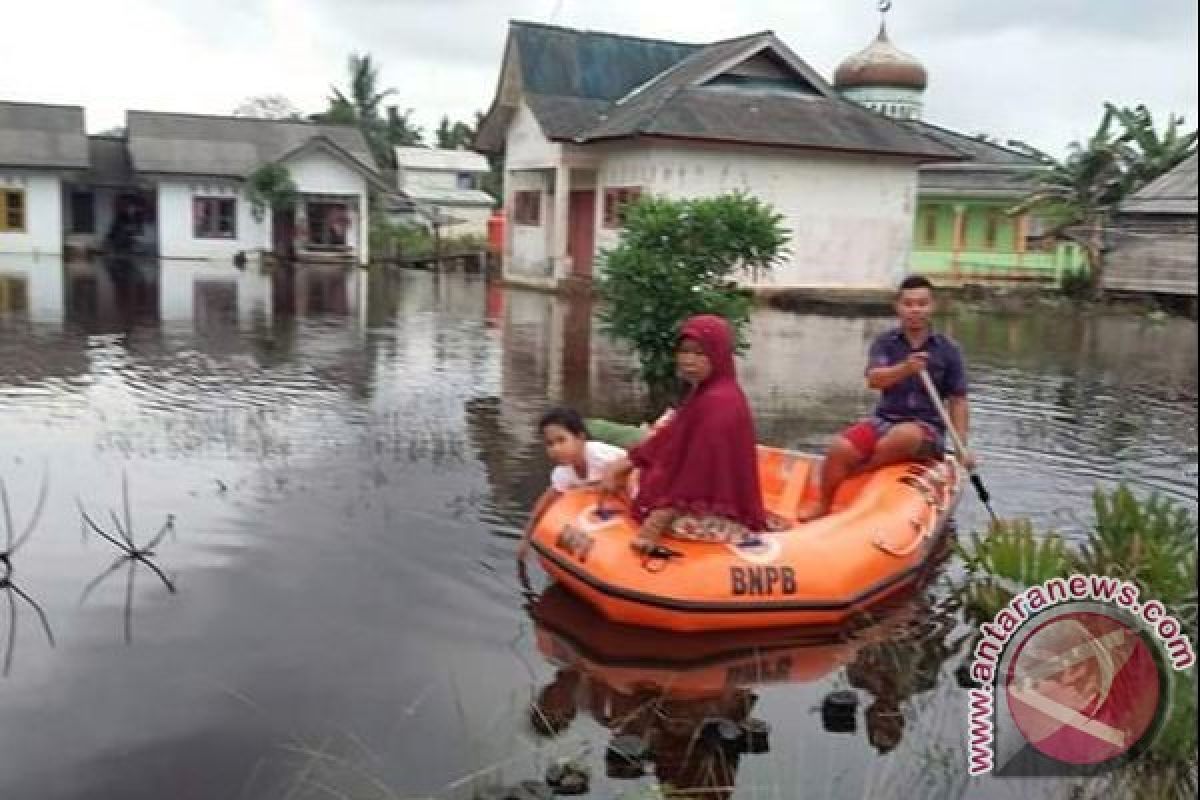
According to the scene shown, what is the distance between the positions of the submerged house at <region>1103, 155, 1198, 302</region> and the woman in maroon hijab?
1675mm

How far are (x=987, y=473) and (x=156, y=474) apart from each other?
584 centimetres

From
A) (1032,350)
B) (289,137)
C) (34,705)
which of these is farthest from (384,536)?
(289,137)

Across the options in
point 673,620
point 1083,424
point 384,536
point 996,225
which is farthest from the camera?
point 996,225

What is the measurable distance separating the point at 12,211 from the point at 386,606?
30.5 meters

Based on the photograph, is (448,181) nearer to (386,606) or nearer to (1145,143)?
(1145,143)

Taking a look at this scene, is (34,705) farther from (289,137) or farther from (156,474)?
(289,137)

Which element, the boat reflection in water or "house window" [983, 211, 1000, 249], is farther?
"house window" [983, 211, 1000, 249]

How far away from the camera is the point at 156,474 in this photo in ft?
26.3

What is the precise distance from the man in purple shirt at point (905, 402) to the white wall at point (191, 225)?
2832 cm

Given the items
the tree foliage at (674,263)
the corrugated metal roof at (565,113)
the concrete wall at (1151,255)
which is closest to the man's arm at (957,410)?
the concrete wall at (1151,255)

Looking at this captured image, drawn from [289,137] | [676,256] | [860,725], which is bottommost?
[860,725]

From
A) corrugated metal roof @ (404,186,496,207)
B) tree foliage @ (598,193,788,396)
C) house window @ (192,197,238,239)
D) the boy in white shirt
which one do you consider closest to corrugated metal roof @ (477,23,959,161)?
house window @ (192,197,238,239)

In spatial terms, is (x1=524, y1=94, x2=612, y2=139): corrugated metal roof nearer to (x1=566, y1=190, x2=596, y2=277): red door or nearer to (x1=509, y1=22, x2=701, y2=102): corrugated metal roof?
(x1=509, y1=22, x2=701, y2=102): corrugated metal roof

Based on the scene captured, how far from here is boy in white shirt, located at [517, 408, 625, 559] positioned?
6.07 metres
